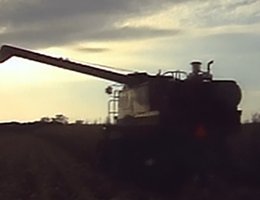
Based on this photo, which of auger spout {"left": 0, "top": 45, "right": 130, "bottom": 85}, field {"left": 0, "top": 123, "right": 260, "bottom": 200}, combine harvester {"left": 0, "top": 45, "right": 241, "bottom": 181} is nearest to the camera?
field {"left": 0, "top": 123, "right": 260, "bottom": 200}

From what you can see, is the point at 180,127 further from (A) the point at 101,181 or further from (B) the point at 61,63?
(B) the point at 61,63

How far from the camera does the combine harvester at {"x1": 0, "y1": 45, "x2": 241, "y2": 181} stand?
2738 cm

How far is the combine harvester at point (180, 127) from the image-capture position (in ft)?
89.8

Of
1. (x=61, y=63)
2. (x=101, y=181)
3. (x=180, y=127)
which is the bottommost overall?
(x=101, y=181)

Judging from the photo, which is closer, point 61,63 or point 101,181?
point 101,181

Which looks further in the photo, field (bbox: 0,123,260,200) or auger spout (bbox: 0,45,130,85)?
auger spout (bbox: 0,45,130,85)

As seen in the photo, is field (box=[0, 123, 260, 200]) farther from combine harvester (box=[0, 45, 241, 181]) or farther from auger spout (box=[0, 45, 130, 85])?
auger spout (box=[0, 45, 130, 85])

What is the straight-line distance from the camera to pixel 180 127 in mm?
27672

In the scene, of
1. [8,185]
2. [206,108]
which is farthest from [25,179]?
[206,108]

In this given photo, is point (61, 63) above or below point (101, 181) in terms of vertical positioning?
above

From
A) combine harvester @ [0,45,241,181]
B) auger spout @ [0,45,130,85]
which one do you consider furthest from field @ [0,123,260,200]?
auger spout @ [0,45,130,85]

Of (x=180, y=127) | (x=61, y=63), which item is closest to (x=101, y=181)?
(x=180, y=127)

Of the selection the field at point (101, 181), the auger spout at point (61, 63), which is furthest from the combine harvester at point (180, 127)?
the auger spout at point (61, 63)

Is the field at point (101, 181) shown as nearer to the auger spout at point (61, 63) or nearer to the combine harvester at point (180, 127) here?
the combine harvester at point (180, 127)
